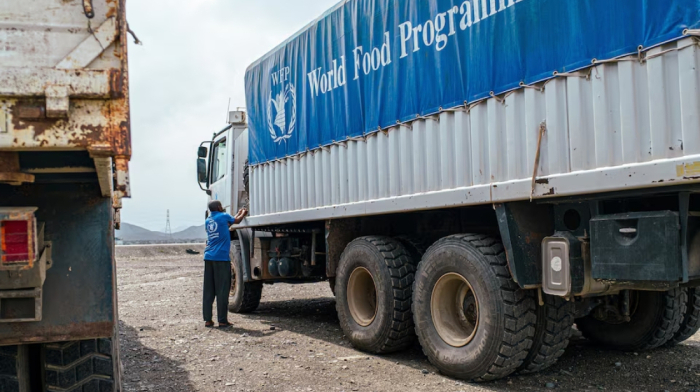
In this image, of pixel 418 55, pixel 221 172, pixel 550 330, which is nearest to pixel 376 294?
pixel 550 330

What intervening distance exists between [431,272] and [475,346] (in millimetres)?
770

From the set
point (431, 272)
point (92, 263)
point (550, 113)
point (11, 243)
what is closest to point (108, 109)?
point (11, 243)

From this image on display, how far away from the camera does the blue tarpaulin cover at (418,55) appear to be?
397 centimetres

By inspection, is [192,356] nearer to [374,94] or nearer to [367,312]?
[367,312]

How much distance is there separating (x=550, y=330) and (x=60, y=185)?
3667 mm

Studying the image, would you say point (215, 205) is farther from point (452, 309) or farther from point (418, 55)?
point (452, 309)

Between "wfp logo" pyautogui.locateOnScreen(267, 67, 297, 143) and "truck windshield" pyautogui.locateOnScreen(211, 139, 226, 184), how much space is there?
2.11 metres

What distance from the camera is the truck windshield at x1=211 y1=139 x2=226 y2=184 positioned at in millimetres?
10461

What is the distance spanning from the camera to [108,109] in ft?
8.91

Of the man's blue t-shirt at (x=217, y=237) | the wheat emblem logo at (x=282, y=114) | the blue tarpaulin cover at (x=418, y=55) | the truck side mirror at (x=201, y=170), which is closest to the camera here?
the blue tarpaulin cover at (x=418, y=55)

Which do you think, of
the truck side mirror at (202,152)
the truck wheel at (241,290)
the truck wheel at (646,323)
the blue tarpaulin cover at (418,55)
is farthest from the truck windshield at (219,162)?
the truck wheel at (646,323)

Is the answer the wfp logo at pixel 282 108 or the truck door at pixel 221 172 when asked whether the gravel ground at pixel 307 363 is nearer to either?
the truck door at pixel 221 172

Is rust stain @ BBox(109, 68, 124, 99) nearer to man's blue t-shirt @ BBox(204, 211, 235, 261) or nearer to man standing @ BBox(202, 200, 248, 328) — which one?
man standing @ BBox(202, 200, 248, 328)

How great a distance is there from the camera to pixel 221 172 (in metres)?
10.5
